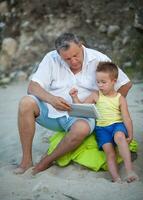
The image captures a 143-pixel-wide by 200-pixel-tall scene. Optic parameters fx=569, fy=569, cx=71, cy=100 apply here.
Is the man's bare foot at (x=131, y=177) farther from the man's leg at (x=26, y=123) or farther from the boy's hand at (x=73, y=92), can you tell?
the man's leg at (x=26, y=123)

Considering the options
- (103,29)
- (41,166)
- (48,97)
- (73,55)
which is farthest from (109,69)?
(103,29)

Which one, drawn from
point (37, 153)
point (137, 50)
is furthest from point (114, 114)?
point (137, 50)

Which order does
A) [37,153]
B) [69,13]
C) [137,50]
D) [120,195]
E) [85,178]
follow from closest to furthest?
[120,195], [85,178], [37,153], [137,50], [69,13]

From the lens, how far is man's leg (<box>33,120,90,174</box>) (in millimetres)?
4672

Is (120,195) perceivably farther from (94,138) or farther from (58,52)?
(58,52)

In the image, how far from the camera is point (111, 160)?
4.65 metres

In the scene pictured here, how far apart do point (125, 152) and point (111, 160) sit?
0.16 meters

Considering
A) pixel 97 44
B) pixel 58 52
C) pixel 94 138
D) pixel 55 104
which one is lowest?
pixel 97 44

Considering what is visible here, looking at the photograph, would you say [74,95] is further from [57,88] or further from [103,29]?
[103,29]

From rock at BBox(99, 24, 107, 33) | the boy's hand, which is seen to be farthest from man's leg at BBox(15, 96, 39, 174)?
rock at BBox(99, 24, 107, 33)

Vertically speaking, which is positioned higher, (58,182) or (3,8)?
(58,182)

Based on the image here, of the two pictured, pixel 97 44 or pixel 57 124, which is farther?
pixel 97 44

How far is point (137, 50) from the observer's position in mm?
8562

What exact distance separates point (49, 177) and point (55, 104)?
608mm
